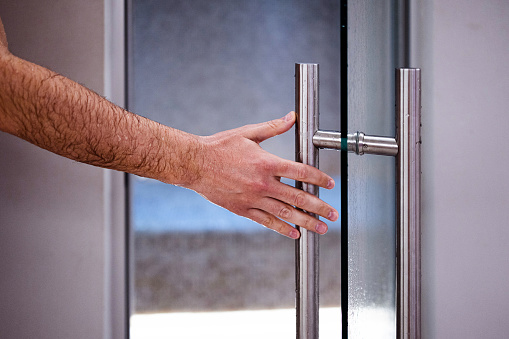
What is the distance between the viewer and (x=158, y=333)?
164cm

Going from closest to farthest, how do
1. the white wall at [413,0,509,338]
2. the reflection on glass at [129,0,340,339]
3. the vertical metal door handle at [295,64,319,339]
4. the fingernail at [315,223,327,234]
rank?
the vertical metal door handle at [295,64,319,339]
the fingernail at [315,223,327,234]
the white wall at [413,0,509,338]
the reflection on glass at [129,0,340,339]

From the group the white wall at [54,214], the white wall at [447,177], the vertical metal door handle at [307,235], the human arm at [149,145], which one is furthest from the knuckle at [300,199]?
the white wall at [54,214]

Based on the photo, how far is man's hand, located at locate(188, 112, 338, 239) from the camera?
79 cm

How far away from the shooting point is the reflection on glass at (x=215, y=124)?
1.75m

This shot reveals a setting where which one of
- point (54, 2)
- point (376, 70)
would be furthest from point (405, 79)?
point (54, 2)

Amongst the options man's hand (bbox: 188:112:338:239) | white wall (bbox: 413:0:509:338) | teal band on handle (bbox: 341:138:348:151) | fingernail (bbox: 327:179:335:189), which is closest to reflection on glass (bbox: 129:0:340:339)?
white wall (bbox: 413:0:509:338)

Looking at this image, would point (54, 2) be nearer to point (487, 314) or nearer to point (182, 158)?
point (182, 158)

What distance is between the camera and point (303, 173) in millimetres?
622

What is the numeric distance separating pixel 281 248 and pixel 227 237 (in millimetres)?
289

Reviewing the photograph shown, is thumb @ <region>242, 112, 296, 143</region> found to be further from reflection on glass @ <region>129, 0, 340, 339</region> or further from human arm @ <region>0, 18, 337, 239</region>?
reflection on glass @ <region>129, 0, 340, 339</region>

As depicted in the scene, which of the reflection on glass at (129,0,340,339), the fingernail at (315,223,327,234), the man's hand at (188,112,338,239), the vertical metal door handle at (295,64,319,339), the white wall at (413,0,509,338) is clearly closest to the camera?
the vertical metal door handle at (295,64,319,339)

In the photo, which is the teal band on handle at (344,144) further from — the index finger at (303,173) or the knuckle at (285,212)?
the knuckle at (285,212)

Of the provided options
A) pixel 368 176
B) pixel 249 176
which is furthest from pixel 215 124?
pixel 368 176

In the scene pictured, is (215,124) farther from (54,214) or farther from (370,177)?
(370,177)
